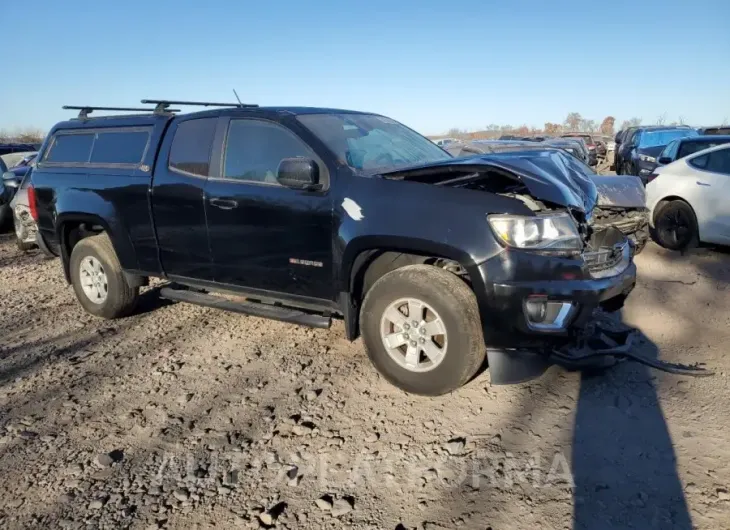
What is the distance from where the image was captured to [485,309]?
10.4 ft

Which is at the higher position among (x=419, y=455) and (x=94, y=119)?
(x=94, y=119)

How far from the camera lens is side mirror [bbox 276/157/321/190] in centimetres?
358

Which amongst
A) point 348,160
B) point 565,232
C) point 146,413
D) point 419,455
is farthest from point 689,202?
point 146,413

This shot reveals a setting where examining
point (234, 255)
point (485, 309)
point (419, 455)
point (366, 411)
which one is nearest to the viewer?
point (419, 455)

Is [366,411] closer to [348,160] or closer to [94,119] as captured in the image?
[348,160]

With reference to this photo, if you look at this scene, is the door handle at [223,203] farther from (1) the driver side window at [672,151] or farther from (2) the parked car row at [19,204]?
(1) the driver side window at [672,151]

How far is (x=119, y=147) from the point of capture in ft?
16.3

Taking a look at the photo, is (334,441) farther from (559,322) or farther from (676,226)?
(676,226)

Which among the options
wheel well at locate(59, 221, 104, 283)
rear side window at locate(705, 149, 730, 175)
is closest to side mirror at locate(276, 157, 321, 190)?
wheel well at locate(59, 221, 104, 283)

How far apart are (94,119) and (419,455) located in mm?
4548

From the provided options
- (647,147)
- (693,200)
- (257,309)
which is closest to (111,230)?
(257,309)

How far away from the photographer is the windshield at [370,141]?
3893 mm

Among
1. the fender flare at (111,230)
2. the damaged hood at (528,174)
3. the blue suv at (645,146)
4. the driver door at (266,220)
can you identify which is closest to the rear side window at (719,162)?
the damaged hood at (528,174)

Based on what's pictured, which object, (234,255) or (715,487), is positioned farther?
(234,255)
